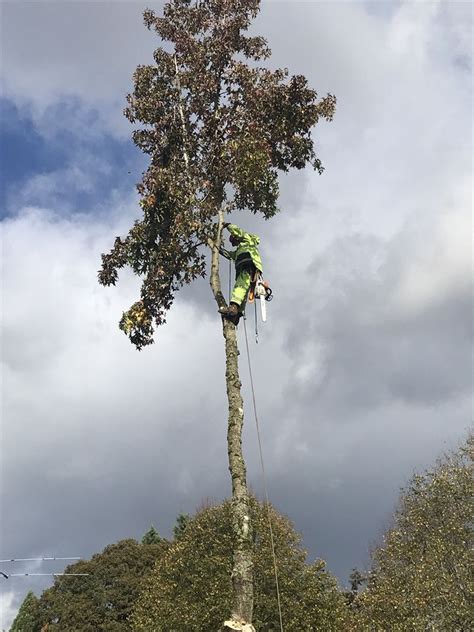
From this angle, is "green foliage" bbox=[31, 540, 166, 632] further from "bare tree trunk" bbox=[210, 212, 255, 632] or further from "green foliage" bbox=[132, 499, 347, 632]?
"bare tree trunk" bbox=[210, 212, 255, 632]

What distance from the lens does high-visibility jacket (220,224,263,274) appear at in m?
11.9

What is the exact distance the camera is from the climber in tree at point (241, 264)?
11.4 m

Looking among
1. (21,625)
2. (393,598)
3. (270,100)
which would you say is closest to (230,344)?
(270,100)

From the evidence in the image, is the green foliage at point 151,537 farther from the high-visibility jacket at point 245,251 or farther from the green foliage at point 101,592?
the high-visibility jacket at point 245,251

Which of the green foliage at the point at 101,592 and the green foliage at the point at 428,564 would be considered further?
the green foliage at the point at 101,592

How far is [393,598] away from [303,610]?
4710mm

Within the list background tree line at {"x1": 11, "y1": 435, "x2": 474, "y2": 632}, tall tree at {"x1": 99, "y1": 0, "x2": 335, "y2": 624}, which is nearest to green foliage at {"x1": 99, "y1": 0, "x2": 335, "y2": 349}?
tall tree at {"x1": 99, "y1": 0, "x2": 335, "y2": 624}

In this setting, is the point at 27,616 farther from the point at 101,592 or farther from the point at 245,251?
the point at 245,251

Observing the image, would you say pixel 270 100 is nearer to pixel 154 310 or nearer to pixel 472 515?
pixel 154 310

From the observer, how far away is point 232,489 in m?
9.99

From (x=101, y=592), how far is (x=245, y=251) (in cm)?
4254

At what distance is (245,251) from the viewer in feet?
39.1

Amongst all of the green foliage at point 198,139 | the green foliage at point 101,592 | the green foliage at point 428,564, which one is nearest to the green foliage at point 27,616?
the green foliage at point 101,592

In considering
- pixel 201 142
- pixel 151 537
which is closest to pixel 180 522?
pixel 151 537
